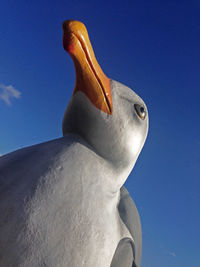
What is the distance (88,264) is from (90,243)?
0.08 metres

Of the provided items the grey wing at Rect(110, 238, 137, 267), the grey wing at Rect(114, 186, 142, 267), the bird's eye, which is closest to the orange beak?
the bird's eye

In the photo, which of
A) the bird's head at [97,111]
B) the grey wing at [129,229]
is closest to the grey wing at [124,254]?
the grey wing at [129,229]

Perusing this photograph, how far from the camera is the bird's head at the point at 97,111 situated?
1.36m

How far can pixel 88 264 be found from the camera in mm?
1033

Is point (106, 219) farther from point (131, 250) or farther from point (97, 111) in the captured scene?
point (97, 111)

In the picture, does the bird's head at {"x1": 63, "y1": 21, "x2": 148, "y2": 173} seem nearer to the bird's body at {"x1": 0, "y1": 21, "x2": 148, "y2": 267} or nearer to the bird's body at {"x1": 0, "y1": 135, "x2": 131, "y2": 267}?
the bird's body at {"x1": 0, "y1": 21, "x2": 148, "y2": 267}

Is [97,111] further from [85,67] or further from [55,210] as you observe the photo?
[55,210]

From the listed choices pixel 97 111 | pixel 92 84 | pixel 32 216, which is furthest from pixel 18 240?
pixel 92 84

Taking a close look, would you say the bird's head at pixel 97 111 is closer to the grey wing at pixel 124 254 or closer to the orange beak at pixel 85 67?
the orange beak at pixel 85 67

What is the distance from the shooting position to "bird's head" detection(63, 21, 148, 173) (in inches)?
53.5

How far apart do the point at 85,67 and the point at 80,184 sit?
0.65 meters

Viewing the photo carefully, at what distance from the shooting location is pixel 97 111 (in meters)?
1.38

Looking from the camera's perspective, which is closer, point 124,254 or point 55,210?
point 55,210

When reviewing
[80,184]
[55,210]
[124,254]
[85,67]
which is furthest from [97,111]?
[124,254]
